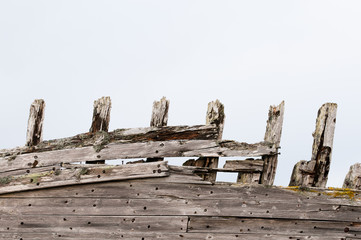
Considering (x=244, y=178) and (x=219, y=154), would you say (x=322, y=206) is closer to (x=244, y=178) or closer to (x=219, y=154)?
(x=244, y=178)

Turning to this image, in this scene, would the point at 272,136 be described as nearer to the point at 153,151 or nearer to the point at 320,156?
the point at 320,156

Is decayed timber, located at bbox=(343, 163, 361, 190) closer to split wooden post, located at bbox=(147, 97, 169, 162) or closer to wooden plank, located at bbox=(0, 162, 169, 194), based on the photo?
wooden plank, located at bbox=(0, 162, 169, 194)

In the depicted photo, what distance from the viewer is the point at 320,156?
30.9 ft

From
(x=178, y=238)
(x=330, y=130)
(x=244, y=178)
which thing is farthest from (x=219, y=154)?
(x=330, y=130)

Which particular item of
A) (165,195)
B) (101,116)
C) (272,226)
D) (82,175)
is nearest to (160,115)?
(101,116)

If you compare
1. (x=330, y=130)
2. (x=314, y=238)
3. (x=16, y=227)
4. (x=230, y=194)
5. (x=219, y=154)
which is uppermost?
(x=330, y=130)

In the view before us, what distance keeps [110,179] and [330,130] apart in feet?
14.0

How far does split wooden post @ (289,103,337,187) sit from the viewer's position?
938 cm

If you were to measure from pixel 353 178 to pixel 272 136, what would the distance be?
6.33ft

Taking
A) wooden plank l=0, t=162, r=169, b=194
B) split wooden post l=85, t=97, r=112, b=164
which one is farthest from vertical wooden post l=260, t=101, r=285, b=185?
split wooden post l=85, t=97, r=112, b=164

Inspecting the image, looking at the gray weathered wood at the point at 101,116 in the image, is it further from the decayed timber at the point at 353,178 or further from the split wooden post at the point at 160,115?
the decayed timber at the point at 353,178

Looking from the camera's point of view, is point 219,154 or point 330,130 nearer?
point 219,154

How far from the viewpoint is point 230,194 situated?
898cm

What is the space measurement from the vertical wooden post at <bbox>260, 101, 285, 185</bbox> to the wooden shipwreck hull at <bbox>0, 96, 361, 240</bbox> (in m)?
0.02
